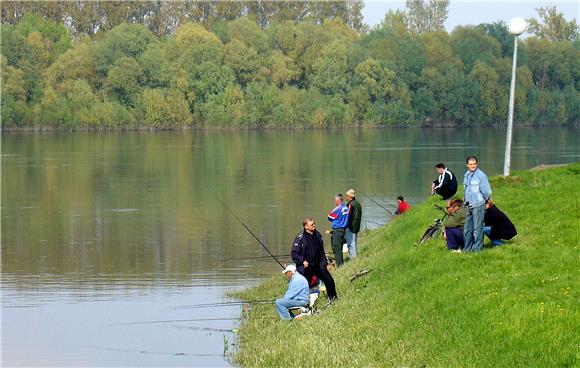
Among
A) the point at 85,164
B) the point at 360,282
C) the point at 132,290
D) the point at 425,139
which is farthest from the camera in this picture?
the point at 425,139

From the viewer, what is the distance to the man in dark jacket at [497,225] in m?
19.3

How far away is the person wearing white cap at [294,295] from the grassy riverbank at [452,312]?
0.82 feet

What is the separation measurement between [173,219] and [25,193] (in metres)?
15.0

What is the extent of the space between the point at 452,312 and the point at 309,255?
4.08 m

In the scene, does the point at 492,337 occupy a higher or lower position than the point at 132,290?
higher

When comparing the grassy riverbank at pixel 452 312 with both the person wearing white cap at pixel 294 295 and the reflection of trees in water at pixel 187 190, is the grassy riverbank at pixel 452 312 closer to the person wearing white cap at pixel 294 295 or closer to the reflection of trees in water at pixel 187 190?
the person wearing white cap at pixel 294 295

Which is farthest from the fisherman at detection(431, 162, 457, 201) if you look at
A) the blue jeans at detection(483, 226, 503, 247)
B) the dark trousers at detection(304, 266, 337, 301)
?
the dark trousers at detection(304, 266, 337, 301)

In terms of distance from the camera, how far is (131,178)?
6412 centimetres

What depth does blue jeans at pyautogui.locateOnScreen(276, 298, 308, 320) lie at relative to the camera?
18984 mm

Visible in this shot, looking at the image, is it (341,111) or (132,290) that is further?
(341,111)

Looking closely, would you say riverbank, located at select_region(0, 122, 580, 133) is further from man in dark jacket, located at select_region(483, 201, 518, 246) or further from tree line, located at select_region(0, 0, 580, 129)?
man in dark jacket, located at select_region(483, 201, 518, 246)

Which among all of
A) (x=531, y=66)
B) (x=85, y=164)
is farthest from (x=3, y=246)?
(x=531, y=66)

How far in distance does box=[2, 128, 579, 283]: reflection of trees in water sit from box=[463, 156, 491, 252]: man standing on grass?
10.0 metres

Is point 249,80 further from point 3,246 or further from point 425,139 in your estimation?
point 3,246
